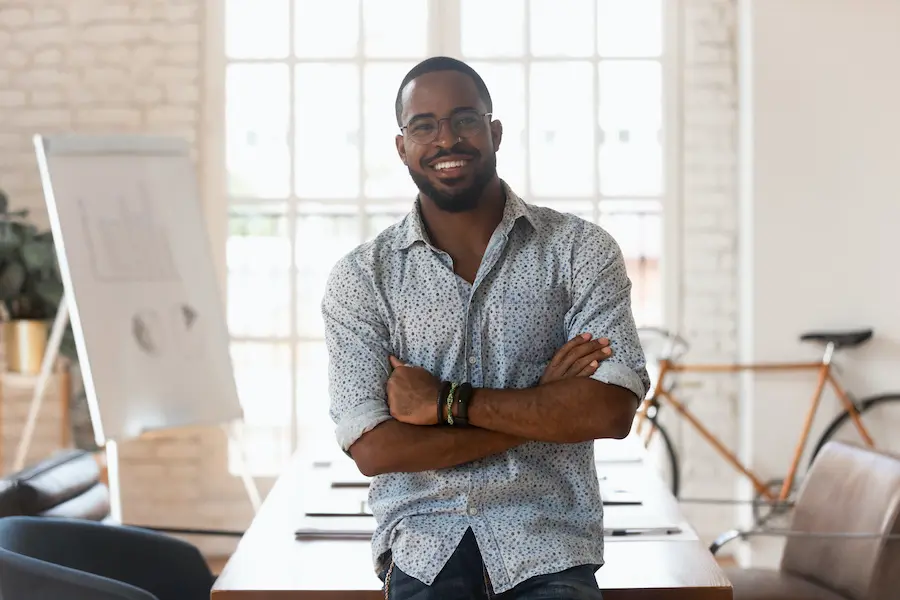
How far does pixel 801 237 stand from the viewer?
4387 millimetres

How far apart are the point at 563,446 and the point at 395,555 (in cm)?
34

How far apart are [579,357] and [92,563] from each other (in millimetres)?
1226

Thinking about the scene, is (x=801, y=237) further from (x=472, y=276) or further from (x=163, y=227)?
(x=472, y=276)

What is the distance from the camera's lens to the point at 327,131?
4707mm

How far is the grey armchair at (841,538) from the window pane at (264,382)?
2484mm

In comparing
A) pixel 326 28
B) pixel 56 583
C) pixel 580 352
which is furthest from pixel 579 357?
pixel 326 28

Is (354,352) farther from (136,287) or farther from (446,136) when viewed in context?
(136,287)

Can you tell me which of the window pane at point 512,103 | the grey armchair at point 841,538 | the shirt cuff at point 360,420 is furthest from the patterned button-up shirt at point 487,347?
the window pane at point 512,103

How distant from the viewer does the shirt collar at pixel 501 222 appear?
183 cm

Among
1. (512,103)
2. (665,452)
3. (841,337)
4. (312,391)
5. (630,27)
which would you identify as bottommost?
(665,452)

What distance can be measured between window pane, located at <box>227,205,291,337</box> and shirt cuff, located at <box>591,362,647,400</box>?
316 cm

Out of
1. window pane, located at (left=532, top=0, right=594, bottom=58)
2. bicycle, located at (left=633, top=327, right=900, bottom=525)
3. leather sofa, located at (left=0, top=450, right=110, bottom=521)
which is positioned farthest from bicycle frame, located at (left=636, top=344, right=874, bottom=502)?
leather sofa, located at (left=0, top=450, right=110, bottom=521)

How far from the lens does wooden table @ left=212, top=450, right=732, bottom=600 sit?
5.75 feet

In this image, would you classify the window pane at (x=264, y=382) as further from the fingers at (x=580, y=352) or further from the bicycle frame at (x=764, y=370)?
the fingers at (x=580, y=352)
